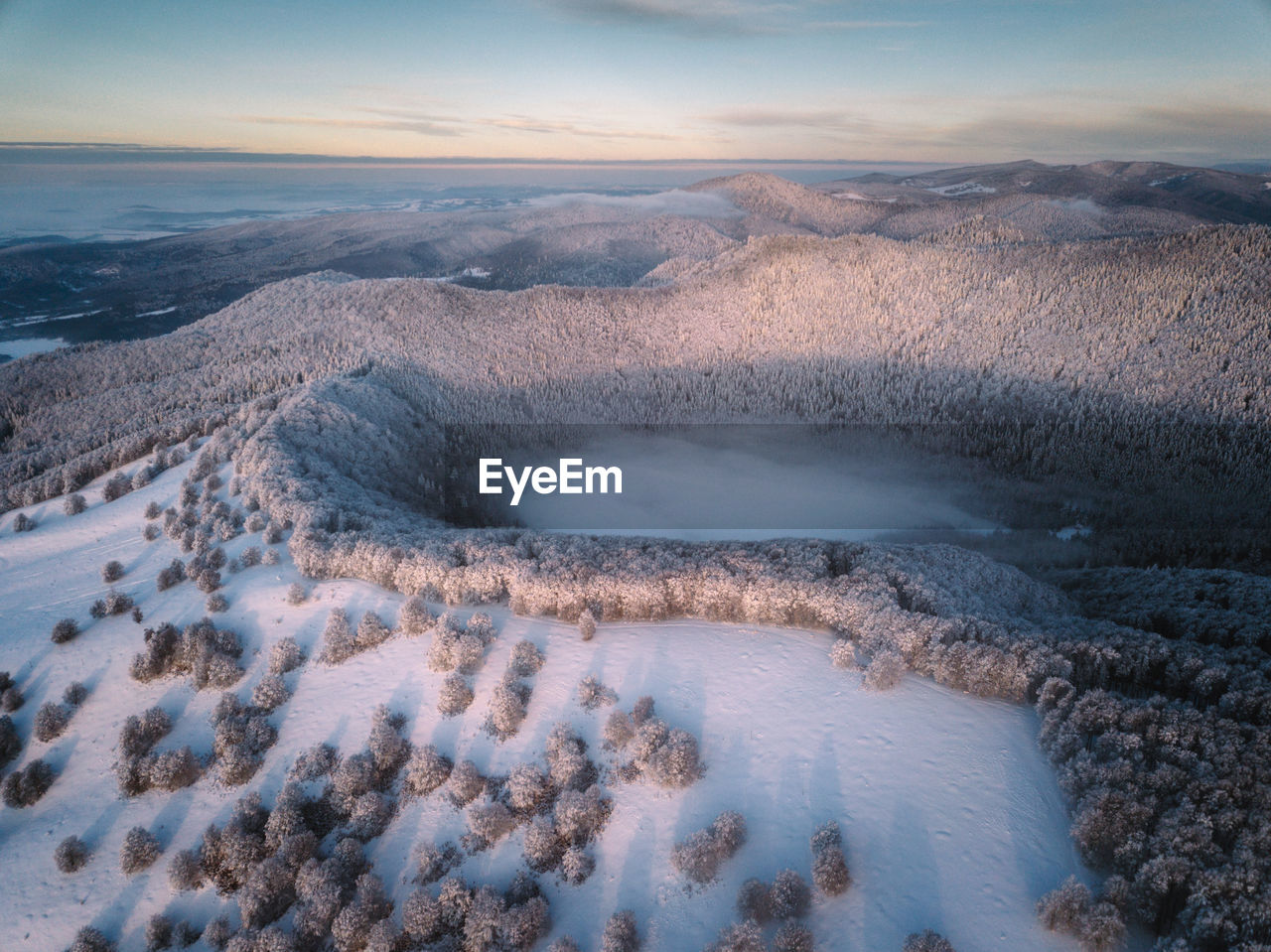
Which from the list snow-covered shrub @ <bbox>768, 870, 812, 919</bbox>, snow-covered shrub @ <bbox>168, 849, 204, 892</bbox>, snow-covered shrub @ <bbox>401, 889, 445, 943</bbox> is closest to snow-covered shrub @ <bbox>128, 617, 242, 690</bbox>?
snow-covered shrub @ <bbox>168, 849, 204, 892</bbox>

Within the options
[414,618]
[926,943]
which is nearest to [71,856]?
[414,618]

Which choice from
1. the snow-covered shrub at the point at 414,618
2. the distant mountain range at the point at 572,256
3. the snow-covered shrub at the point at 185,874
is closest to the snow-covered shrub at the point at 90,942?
the snow-covered shrub at the point at 185,874

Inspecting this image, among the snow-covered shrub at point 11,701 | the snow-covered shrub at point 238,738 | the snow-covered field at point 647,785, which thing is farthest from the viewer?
the snow-covered shrub at point 11,701

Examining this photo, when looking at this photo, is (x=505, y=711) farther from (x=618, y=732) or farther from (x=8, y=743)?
(x=8, y=743)

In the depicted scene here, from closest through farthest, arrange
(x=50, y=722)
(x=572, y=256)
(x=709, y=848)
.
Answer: (x=709, y=848)
(x=50, y=722)
(x=572, y=256)

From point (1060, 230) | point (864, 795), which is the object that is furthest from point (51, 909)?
point (1060, 230)

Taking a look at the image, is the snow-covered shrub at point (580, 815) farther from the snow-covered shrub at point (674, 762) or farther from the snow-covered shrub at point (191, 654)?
the snow-covered shrub at point (191, 654)
